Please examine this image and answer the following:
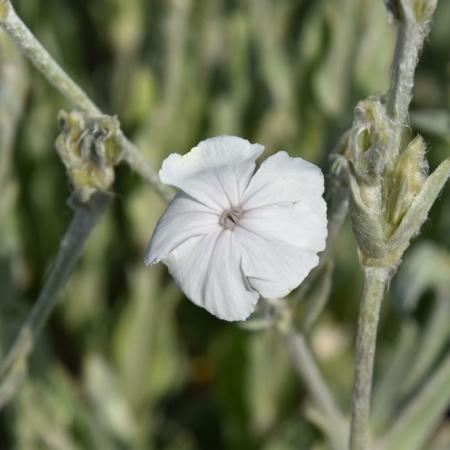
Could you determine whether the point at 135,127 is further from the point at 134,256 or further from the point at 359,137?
the point at 359,137

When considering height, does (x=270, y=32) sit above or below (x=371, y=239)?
above

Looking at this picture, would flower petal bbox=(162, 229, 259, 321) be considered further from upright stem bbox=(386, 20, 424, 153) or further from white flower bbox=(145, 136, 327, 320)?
upright stem bbox=(386, 20, 424, 153)

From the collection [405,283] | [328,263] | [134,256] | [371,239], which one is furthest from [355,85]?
[371,239]

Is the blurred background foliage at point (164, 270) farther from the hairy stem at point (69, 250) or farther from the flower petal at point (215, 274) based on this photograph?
the flower petal at point (215, 274)

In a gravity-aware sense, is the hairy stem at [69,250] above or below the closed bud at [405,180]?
below

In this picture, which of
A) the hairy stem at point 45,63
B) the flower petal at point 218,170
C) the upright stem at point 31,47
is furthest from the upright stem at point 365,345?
the upright stem at point 31,47

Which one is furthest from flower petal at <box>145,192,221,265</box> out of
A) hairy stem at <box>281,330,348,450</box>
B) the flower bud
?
hairy stem at <box>281,330,348,450</box>
